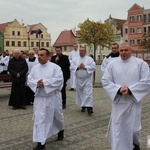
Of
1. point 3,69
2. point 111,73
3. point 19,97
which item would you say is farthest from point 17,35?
point 111,73

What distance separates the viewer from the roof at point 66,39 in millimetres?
78250

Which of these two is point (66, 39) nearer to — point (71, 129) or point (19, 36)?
point (19, 36)

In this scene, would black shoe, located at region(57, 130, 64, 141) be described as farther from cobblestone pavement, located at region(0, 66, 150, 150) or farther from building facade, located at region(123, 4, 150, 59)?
building facade, located at region(123, 4, 150, 59)

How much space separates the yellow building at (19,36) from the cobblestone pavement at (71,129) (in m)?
68.2

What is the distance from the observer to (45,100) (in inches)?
229

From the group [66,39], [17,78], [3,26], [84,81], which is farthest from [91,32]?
[3,26]

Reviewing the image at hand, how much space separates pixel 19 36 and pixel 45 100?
76.2m

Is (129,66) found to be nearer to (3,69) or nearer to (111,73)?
(111,73)

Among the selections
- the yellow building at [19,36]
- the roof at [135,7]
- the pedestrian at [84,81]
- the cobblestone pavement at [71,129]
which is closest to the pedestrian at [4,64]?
the cobblestone pavement at [71,129]

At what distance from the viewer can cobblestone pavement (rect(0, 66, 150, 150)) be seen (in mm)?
5845

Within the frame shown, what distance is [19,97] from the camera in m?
9.97

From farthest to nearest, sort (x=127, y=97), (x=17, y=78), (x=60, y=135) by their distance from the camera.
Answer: (x=17, y=78), (x=60, y=135), (x=127, y=97)

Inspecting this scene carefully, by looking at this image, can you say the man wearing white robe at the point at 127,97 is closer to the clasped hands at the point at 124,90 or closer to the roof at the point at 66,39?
the clasped hands at the point at 124,90

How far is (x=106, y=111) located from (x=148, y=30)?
56.7m
